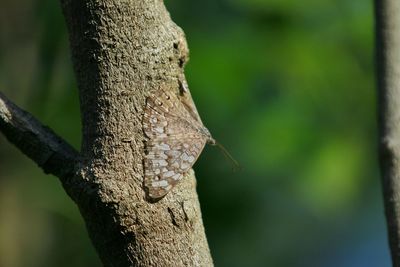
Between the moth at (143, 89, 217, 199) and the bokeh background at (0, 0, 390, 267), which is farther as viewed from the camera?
the bokeh background at (0, 0, 390, 267)

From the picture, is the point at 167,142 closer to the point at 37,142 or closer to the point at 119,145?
the point at 119,145

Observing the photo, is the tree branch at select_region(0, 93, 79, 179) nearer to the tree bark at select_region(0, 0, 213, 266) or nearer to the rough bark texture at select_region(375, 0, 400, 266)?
the tree bark at select_region(0, 0, 213, 266)

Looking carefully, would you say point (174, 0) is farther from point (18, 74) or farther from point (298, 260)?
point (298, 260)

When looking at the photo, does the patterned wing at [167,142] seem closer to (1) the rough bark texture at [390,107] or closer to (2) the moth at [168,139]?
(2) the moth at [168,139]

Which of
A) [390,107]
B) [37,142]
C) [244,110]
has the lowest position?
[244,110]

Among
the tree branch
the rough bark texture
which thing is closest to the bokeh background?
the rough bark texture

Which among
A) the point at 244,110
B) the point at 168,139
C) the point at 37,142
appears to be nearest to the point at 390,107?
the point at 168,139

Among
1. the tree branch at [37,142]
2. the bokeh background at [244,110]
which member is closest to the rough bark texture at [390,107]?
the tree branch at [37,142]
